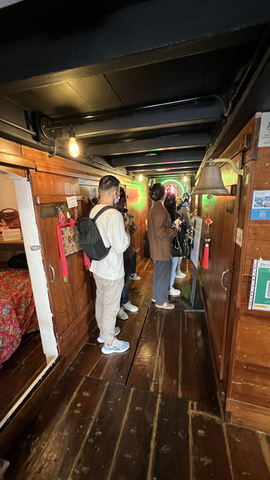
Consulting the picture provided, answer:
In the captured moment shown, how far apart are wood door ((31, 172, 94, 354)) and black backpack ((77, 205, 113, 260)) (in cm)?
29

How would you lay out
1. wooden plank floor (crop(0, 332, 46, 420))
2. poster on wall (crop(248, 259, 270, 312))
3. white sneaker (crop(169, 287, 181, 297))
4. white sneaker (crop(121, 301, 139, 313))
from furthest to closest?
white sneaker (crop(169, 287, 181, 297)), white sneaker (crop(121, 301, 139, 313)), wooden plank floor (crop(0, 332, 46, 420)), poster on wall (crop(248, 259, 270, 312))

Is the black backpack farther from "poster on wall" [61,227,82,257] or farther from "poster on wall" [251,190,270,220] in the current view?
"poster on wall" [251,190,270,220]

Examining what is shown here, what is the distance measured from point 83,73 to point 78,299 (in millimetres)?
2040

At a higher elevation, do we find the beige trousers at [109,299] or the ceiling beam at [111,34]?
the ceiling beam at [111,34]

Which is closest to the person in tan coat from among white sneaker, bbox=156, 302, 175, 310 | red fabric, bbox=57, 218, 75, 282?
white sneaker, bbox=156, 302, 175, 310

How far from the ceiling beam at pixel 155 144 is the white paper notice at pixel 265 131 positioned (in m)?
1.02

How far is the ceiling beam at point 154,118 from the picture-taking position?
134 cm

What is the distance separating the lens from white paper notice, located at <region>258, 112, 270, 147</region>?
1.01 meters

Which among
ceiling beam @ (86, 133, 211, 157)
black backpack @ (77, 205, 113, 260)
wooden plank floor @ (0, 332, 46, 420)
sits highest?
ceiling beam @ (86, 133, 211, 157)

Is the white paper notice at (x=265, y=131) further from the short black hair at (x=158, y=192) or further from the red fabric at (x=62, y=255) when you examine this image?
the red fabric at (x=62, y=255)

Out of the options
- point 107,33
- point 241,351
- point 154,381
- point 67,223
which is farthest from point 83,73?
point 154,381

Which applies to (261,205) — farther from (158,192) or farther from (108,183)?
(158,192)

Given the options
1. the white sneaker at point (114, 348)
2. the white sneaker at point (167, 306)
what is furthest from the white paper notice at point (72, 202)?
the white sneaker at point (167, 306)

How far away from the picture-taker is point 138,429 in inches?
53.0
